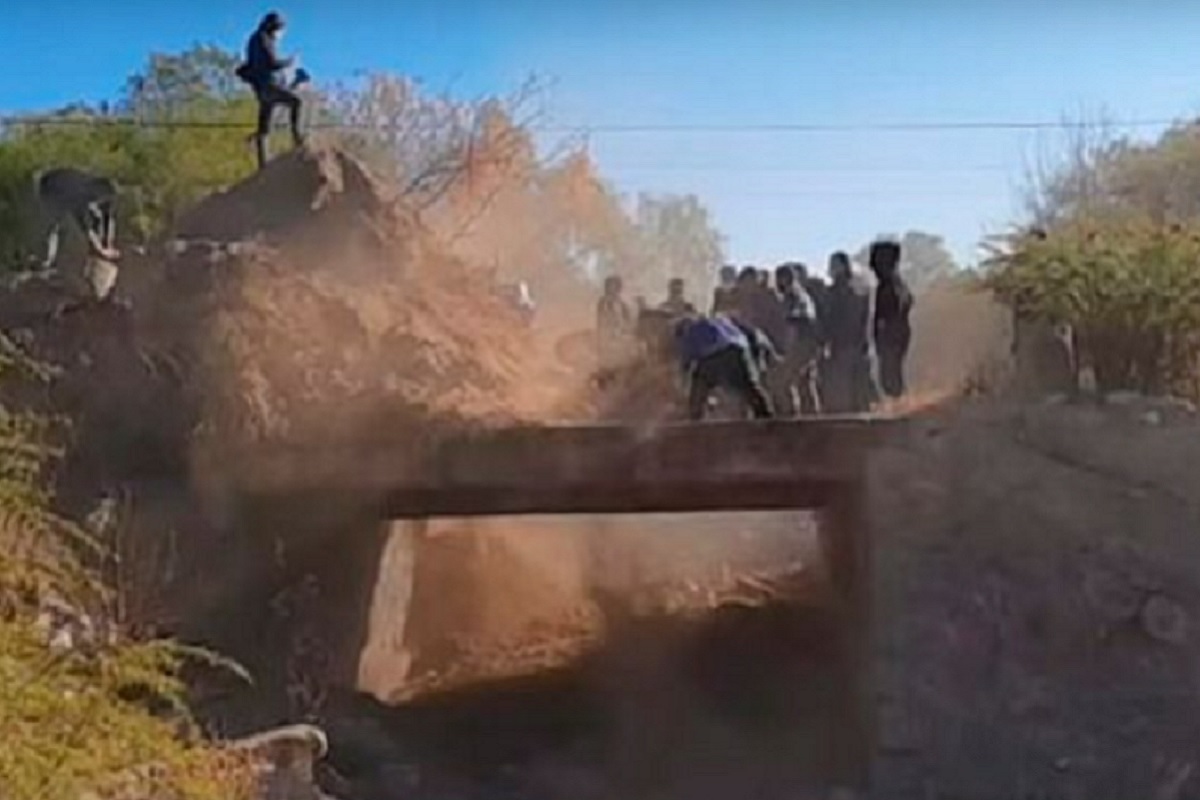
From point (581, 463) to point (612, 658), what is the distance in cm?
497

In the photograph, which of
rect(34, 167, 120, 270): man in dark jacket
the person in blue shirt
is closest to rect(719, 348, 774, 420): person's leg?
the person in blue shirt

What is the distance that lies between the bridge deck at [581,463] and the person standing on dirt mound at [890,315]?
102 centimetres

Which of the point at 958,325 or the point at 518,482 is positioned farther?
the point at 958,325

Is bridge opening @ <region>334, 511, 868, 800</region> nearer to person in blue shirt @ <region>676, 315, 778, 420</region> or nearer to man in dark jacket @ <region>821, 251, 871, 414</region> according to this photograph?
man in dark jacket @ <region>821, 251, 871, 414</region>

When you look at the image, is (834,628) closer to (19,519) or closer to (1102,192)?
(19,519)

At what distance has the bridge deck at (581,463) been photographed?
14172 mm

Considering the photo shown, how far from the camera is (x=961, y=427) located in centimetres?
1366

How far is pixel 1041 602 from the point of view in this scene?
1355 cm

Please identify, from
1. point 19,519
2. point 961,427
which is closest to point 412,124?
point 961,427

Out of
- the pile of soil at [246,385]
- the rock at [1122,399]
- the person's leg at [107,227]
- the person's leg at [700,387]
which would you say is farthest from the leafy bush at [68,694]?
the rock at [1122,399]

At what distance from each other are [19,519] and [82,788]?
7.62 feet

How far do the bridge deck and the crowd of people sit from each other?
37 cm

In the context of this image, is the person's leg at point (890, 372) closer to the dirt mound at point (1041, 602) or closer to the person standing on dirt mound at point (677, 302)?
the dirt mound at point (1041, 602)

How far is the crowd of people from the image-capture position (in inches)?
568
